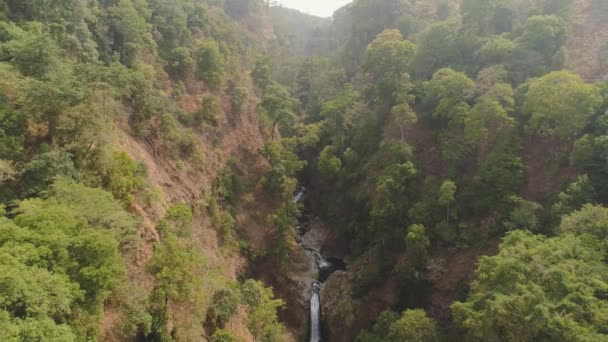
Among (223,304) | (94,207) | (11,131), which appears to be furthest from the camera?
(223,304)

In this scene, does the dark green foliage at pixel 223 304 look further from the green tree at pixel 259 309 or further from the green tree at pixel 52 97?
the green tree at pixel 52 97

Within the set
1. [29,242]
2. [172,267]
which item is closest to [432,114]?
[172,267]

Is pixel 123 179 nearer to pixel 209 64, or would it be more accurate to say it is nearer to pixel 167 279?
pixel 167 279

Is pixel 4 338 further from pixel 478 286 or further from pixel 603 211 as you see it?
pixel 603 211

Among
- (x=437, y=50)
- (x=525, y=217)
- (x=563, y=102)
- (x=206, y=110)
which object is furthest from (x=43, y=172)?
(x=437, y=50)

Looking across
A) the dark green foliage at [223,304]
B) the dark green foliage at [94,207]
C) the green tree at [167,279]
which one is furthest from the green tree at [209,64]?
the green tree at [167,279]

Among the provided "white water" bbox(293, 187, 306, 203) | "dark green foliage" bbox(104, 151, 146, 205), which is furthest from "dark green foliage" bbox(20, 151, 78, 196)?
"white water" bbox(293, 187, 306, 203)

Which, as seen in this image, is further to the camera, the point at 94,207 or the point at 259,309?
the point at 259,309
